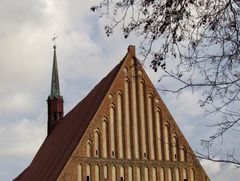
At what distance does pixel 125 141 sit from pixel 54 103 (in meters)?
15.7

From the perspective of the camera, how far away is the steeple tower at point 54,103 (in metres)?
35.2

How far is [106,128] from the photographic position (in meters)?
21.0

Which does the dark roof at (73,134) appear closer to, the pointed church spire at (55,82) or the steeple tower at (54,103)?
the steeple tower at (54,103)

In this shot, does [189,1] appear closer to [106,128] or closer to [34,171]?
[106,128]

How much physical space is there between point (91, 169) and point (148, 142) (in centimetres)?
283

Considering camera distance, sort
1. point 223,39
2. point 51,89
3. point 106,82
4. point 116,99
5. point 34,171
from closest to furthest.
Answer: point 223,39
point 116,99
point 106,82
point 34,171
point 51,89

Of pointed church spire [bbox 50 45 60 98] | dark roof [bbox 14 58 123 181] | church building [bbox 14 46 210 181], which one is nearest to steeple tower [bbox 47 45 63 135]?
pointed church spire [bbox 50 45 60 98]

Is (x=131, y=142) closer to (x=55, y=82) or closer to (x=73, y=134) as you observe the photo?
(x=73, y=134)

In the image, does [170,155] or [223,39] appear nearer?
[223,39]

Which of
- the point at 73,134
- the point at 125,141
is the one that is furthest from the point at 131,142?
the point at 73,134

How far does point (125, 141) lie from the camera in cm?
2114

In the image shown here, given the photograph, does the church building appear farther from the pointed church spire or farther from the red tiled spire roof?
the pointed church spire

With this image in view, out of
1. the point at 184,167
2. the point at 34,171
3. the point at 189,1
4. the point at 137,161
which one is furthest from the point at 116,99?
the point at 189,1

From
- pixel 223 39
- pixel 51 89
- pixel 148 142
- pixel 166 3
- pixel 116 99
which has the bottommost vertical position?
pixel 223 39
